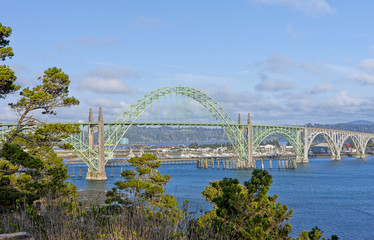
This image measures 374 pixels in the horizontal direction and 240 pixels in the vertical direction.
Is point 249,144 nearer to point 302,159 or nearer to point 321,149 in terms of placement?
point 302,159

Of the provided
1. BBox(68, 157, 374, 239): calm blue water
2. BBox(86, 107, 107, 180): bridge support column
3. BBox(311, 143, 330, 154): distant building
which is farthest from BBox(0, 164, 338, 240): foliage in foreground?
BBox(311, 143, 330, 154): distant building

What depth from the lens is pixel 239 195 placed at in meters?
12.6

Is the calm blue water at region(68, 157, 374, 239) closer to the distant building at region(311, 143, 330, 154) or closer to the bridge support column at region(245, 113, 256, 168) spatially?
the bridge support column at region(245, 113, 256, 168)

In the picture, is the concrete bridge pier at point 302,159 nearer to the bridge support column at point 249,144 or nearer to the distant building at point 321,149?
the bridge support column at point 249,144

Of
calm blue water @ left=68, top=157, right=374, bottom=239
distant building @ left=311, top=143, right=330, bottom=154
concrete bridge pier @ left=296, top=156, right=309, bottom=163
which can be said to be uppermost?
distant building @ left=311, top=143, right=330, bottom=154

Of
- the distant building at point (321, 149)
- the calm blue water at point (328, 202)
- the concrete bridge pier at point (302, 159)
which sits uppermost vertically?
the distant building at point (321, 149)

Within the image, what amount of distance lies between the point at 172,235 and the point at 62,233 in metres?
2.02

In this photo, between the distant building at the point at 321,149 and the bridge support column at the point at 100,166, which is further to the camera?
the distant building at the point at 321,149

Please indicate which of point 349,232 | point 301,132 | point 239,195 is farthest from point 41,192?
point 301,132

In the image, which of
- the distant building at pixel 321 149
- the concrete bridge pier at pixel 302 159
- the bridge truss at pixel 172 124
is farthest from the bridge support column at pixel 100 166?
the distant building at pixel 321 149

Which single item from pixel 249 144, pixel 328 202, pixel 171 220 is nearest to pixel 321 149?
pixel 249 144

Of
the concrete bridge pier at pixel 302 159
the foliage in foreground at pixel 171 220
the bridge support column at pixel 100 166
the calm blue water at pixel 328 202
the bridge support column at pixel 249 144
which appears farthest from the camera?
the concrete bridge pier at pixel 302 159

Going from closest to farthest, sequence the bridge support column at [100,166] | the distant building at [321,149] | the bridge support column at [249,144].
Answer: the bridge support column at [100,166]
the bridge support column at [249,144]
the distant building at [321,149]

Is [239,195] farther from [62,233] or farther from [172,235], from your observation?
[62,233]
